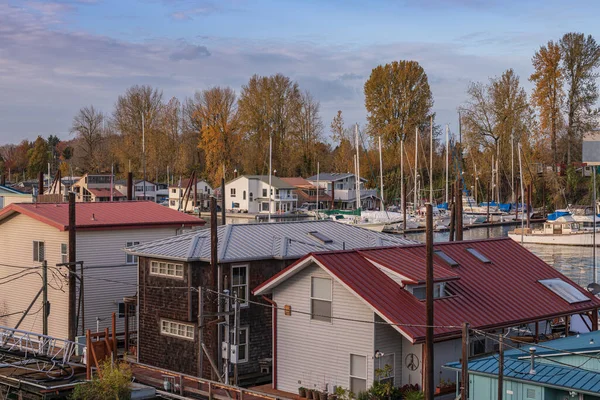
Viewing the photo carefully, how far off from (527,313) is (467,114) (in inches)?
3680

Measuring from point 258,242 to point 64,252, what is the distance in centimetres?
1033

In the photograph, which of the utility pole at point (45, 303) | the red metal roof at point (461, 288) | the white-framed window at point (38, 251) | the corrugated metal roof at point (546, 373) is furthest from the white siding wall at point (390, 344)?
the white-framed window at point (38, 251)

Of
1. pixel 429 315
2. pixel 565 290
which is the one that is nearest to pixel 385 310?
pixel 429 315

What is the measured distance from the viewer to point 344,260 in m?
28.2

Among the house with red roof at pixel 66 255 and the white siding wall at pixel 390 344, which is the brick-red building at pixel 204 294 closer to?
the house with red roof at pixel 66 255

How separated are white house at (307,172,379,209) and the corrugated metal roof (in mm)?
106756

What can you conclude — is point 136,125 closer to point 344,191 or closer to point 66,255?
point 344,191

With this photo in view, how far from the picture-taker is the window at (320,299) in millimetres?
27938

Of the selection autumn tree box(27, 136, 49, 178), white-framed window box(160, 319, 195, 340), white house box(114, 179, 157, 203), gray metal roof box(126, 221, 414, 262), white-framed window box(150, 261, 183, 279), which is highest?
autumn tree box(27, 136, 49, 178)

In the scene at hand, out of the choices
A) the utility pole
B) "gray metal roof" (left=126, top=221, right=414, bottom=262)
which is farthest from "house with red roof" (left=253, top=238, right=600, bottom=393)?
the utility pole

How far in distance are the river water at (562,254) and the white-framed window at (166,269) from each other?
3964 cm

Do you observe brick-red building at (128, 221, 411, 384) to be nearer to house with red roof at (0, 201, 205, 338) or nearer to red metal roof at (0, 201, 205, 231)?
house with red roof at (0, 201, 205, 338)

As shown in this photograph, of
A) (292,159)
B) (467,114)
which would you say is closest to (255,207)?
(292,159)

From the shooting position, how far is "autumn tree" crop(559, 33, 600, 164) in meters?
111
